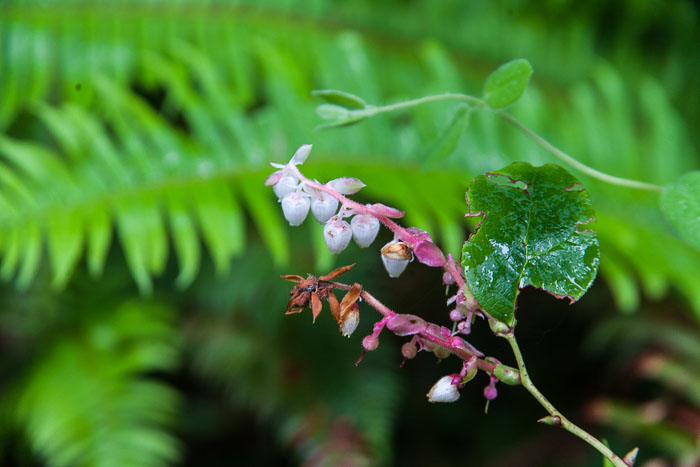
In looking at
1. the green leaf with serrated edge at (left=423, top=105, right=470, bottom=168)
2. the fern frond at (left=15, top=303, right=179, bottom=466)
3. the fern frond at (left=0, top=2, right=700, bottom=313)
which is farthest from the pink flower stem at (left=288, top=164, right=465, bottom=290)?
the fern frond at (left=15, top=303, right=179, bottom=466)

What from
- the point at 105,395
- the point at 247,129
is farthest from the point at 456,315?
the point at 105,395

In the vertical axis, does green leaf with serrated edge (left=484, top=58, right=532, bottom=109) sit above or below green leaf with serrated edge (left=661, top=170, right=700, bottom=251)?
above

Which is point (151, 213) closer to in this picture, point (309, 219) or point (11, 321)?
point (309, 219)

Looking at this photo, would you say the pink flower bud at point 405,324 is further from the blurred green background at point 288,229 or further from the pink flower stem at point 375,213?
the blurred green background at point 288,229

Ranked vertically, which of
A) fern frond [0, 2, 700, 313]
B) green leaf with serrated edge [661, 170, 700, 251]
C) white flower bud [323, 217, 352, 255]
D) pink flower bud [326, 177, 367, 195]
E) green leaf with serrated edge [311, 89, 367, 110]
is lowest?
fern frond [0, 2, 700, 313]

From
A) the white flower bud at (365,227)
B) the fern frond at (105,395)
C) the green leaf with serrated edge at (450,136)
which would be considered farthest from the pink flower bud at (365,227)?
the fern frond at (105,395)

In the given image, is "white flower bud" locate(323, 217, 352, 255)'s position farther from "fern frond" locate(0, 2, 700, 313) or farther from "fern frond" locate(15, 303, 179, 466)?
"fern frond" locate(15, 303, 179, 466)

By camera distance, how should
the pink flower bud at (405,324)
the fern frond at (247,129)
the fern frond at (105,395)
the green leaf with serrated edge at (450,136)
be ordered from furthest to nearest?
1. the fern frond at (105,395)
2. the fern frond at (247,129)
3. the green leaf with serrated edge at (450,136)
4. the pink flower bud at (405,324)
